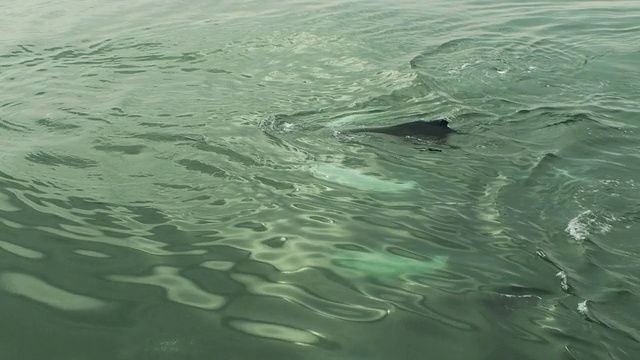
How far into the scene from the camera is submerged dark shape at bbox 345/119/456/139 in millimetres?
7438

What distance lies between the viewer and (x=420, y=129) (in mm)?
7570

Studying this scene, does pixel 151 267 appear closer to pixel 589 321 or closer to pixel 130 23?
pixel 589 321

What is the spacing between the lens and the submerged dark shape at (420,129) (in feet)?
24.4

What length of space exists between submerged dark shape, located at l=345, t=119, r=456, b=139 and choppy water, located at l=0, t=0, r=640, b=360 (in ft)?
0.43

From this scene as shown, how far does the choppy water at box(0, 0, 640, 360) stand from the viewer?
13.5 ft

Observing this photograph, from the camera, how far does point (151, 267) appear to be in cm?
490

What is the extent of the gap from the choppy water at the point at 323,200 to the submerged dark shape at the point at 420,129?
0.13m

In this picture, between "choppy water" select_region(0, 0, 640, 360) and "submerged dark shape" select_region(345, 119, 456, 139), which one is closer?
"choppy water" select_region(0, 0, 640, 360)

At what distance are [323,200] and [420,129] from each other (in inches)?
78.2

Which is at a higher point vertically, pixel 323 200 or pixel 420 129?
pixel 420 129

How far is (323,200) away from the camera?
20.2 feet

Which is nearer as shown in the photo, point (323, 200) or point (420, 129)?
point (323, 200)

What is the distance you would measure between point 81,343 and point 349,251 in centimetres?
218

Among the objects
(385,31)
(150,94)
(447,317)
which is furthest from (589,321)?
(385,31)
